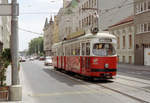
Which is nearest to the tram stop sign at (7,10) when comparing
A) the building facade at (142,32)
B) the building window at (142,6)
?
the building facade at (142,32)

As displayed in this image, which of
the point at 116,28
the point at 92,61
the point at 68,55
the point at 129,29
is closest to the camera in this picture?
the point at 92,61

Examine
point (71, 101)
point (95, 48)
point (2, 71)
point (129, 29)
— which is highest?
point (129, 29)

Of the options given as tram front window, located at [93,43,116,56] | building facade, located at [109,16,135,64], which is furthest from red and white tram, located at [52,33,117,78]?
building facade, located at [109,16,135,64]

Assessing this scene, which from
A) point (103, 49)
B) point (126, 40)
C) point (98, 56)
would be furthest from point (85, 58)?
point (126, 40)

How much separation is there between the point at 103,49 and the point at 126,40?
97.8 ft

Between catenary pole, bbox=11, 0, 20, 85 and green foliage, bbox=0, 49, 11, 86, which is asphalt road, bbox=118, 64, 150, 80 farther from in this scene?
catenary pole, bbox=11, 0, 20, 85

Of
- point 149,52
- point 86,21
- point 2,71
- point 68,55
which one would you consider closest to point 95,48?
point 68,55

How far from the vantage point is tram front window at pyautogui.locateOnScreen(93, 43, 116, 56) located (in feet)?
54.0

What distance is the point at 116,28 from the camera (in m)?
49.5

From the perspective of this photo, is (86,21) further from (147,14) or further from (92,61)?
(92,61)

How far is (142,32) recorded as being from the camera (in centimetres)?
3881

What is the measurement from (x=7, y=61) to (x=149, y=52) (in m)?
29.3

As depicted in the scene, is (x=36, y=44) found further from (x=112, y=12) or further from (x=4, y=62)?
(x=4, y=62)

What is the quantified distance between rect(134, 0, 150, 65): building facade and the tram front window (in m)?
21.9
